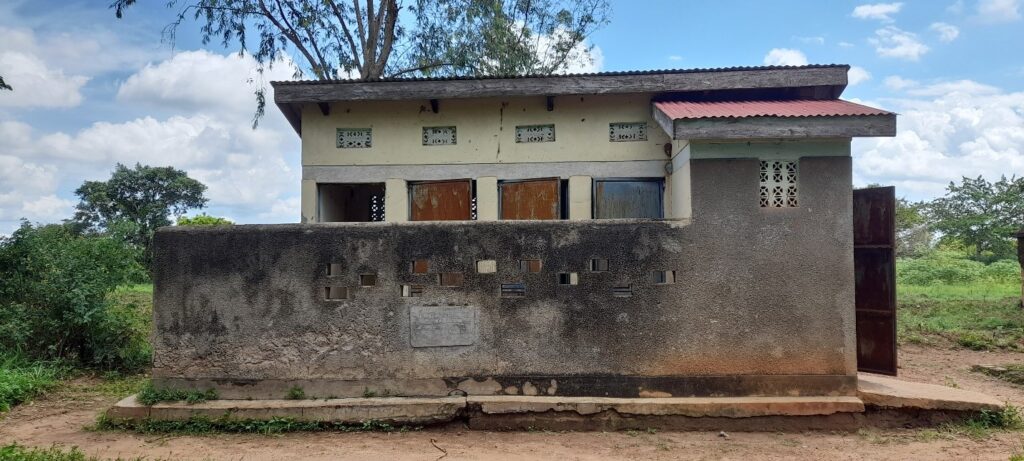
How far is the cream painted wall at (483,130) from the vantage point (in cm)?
859

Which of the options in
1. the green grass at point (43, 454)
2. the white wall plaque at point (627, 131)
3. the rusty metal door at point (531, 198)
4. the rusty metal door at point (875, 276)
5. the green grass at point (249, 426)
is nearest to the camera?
the green grass at point (43, 454)

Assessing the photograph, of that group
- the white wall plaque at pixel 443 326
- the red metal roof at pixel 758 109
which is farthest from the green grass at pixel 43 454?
the red metal roof at pixel 758 109

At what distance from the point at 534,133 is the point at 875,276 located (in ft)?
15.3

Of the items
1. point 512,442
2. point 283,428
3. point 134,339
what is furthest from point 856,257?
point 134,339

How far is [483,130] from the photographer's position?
29.1ft

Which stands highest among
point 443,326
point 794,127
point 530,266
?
point 794,127

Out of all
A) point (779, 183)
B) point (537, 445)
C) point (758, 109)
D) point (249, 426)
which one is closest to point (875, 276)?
point (779, 183)

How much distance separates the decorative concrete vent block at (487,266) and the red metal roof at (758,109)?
A: 2307 millimetres

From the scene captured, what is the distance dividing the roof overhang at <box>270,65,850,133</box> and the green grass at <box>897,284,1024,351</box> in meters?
6.63

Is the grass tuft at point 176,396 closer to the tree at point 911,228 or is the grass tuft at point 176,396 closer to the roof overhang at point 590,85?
the roof overhang at point 590,85

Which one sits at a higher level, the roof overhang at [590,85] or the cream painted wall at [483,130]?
the roof overhang at [590,85]

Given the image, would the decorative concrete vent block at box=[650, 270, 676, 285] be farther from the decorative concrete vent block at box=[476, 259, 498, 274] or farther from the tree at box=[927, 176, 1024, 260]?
the tree at box=[927, 176, 1024, 260]

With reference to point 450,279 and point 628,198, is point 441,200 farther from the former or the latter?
point 450,279

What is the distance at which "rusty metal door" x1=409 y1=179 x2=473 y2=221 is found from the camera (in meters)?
8.81
